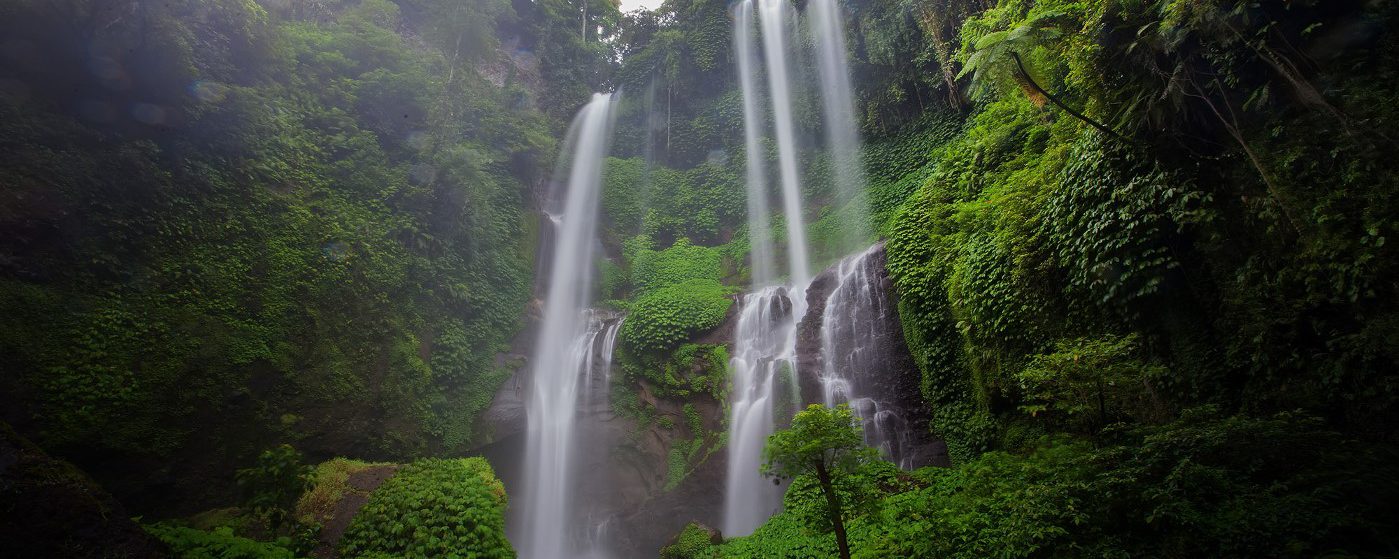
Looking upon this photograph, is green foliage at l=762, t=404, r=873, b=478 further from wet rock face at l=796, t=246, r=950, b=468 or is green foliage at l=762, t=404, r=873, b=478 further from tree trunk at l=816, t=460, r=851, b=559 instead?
wet rock face at l=796, t=246, r=950, b=468

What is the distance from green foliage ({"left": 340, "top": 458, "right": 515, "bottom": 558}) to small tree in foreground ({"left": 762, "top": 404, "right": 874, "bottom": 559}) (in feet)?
18.7

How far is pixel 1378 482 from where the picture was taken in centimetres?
313

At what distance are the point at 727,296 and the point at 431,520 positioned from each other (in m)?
10.1

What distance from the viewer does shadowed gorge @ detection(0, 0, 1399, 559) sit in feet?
14.9

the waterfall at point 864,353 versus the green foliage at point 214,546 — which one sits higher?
the waterfall at point 864,353

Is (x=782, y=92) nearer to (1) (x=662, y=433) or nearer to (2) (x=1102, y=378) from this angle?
(1) (x=662, y=433)

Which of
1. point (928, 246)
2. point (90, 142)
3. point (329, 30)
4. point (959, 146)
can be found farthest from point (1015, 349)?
point (329, 30)

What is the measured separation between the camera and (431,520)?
28.2ft

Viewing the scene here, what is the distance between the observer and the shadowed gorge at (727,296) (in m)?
4.55

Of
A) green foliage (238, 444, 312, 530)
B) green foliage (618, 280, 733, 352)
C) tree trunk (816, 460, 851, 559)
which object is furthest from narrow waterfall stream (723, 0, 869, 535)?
green foliage (238, 444, 312, 530)

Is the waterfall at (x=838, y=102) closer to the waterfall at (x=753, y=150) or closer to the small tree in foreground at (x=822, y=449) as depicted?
the waterfall at (x=753, y=150)

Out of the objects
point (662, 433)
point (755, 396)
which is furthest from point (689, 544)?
point (755, 396)

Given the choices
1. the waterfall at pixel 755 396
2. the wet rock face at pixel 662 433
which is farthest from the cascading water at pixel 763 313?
the wet rock face at pixel 662 433

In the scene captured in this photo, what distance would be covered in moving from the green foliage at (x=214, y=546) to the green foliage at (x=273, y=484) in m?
1.10
